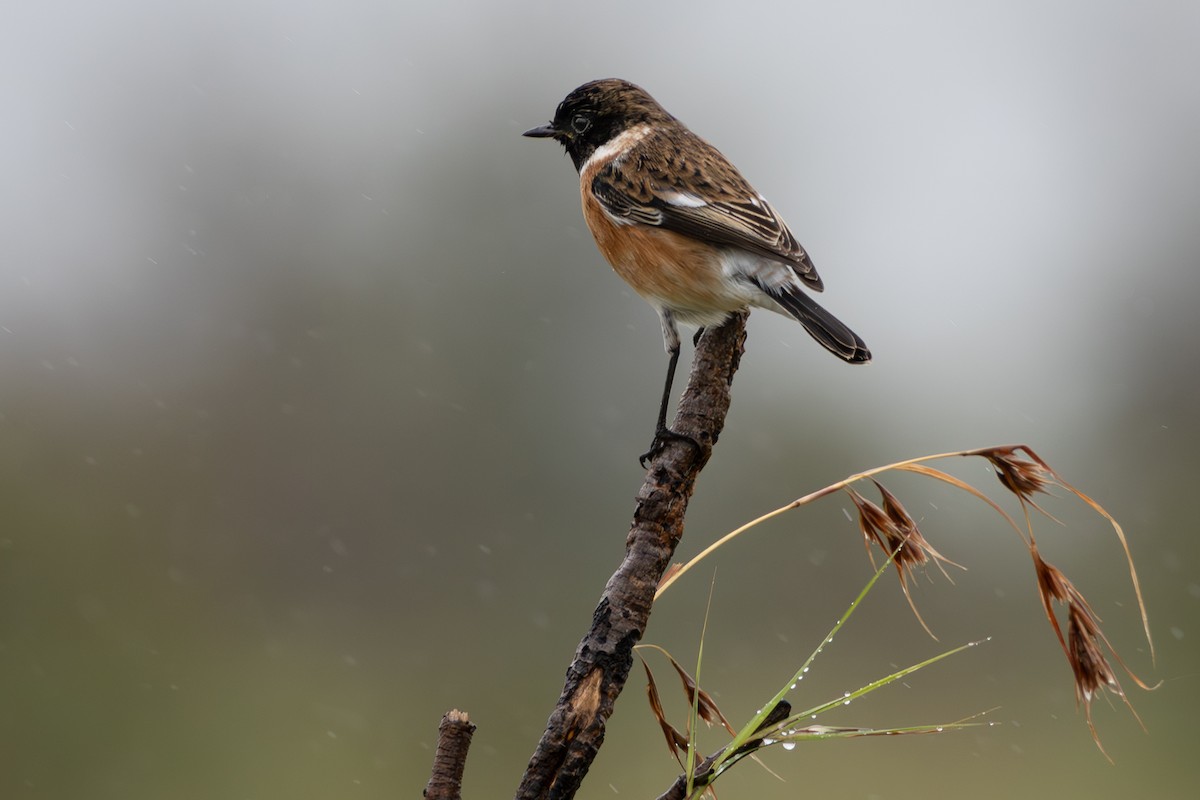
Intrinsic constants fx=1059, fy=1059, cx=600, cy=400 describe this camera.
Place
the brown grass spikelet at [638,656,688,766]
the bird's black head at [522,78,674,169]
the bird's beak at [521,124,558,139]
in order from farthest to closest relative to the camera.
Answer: the bird's black head at [522,78,674,169] → the bird's beak at [521,124,558,139] → the brown grass spikelet at [638,656,688,766]

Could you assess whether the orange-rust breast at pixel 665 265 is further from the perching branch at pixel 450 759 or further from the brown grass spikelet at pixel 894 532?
the perching branch at pixel 450 759

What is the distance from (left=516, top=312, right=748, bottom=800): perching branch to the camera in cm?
141

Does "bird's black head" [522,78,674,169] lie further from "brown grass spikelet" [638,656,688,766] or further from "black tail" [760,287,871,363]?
"brown grass spikelet" [638,656,688,766]

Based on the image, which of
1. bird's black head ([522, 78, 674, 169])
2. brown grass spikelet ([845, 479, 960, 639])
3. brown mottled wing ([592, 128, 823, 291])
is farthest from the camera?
bird's black head ([522, 78, 674, 169])

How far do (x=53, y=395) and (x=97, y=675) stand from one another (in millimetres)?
3911

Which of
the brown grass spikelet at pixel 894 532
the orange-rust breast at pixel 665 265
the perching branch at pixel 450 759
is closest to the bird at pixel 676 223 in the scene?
the orange-rust breast at pixel 665 265

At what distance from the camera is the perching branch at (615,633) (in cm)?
141

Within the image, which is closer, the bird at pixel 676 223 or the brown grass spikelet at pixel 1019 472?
the brown grass spikelet at pixel 1019 472

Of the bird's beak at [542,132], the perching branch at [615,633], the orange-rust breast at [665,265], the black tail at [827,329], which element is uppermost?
the bird's beak at [542,132]

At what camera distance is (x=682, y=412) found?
80.1 inches

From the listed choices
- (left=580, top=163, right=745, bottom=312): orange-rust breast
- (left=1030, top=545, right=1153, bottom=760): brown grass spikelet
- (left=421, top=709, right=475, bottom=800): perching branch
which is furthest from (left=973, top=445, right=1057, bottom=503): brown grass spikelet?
(left=580, top=163, right=745, bottom=312): orange-rust breast

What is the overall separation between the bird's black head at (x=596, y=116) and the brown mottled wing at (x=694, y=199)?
141 mm

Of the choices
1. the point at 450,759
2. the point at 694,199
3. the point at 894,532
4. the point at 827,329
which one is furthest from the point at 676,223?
the point at 450,759

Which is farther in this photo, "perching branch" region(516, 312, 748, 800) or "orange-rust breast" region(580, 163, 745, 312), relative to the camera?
"orange-rust breast" region(580, 163, 745, 312)
